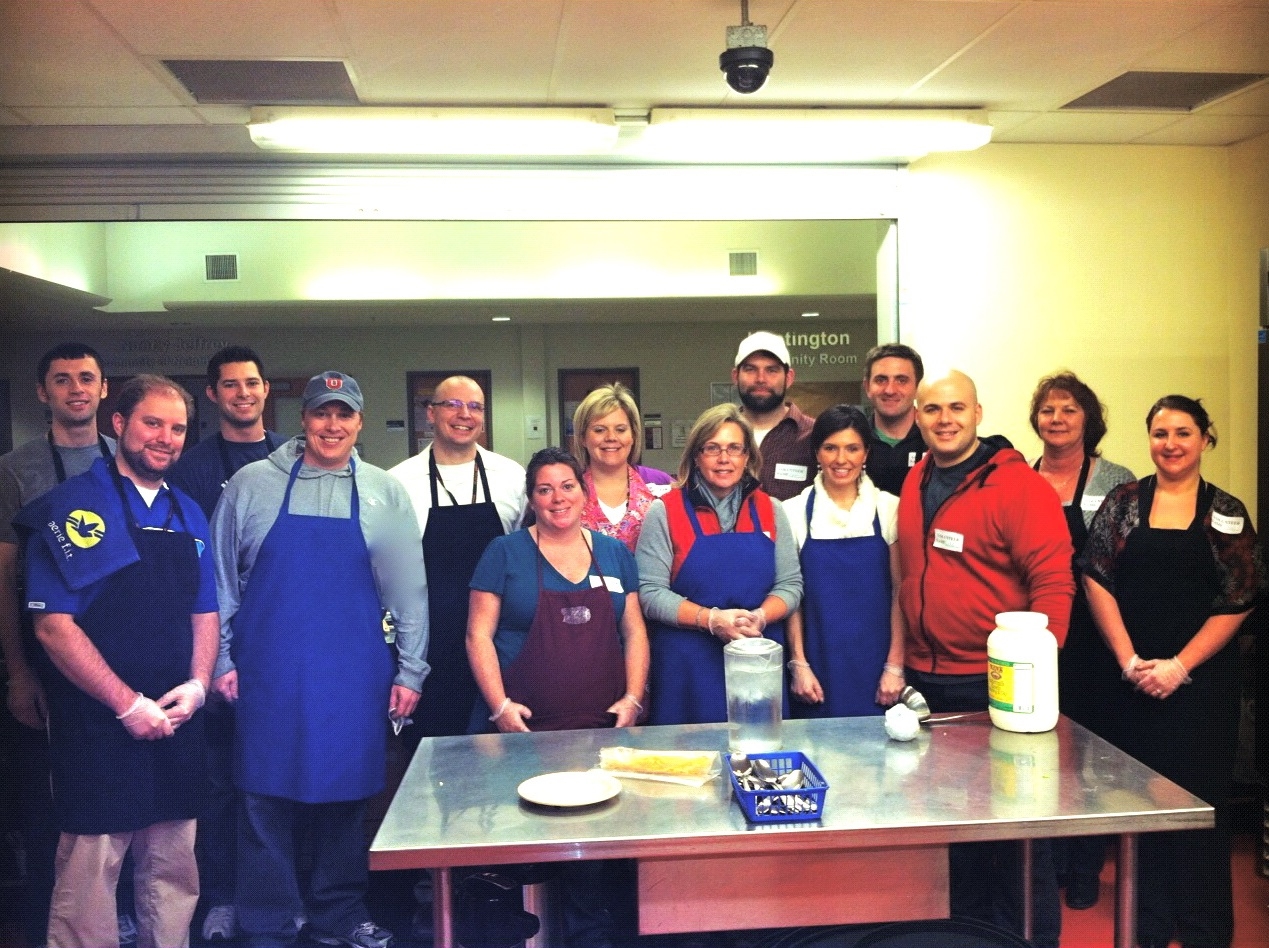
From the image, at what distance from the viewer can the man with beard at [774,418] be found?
342 centimetres

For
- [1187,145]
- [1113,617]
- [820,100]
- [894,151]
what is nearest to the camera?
[1113,617]

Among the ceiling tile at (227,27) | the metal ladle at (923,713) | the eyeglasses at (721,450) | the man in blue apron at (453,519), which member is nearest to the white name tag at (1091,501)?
the metal ladle at (923,713)

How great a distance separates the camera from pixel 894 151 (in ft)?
12.8

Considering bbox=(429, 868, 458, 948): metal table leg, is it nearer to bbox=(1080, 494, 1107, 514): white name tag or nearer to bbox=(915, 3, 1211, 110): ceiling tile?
bbox=(1080, 494, 1107, 514): white name tag

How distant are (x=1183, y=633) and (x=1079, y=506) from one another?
1.61ft

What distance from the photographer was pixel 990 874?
2809 millimetres

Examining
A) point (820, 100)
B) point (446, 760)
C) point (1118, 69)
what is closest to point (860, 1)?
point (820, 100)

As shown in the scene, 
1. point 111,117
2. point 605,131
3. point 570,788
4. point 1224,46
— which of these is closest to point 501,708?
point 570,788

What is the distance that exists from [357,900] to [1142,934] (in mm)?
2266

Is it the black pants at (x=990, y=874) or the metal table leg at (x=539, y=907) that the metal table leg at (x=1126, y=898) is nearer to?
the black pants at (x=990, y=874)

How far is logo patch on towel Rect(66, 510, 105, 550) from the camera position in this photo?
271cm

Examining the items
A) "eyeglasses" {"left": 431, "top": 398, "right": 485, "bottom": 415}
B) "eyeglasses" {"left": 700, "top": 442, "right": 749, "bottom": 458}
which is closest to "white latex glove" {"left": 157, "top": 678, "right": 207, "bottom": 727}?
"eyeglasses" {"left": 431, "top": 398, "right": 485, "bottom": 415}

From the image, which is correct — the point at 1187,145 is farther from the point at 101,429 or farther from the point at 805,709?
the point at 101,429

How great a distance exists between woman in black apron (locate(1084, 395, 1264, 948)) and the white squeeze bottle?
70 cm
